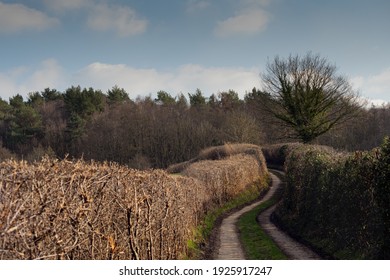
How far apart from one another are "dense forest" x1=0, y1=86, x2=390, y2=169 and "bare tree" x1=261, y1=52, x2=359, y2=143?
16.6 m

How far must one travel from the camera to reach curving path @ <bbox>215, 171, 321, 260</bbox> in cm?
1688

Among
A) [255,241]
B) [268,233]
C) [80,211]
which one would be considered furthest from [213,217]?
[80,211]

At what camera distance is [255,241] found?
20266mm

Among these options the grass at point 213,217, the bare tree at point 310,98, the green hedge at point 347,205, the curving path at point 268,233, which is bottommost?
the curving path at point 268,233

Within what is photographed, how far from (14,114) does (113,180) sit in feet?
217

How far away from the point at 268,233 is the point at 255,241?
2.38m

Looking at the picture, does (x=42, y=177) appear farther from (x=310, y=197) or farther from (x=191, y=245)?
(x=310, y=197)

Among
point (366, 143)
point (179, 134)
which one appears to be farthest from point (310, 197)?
point (179, 134)

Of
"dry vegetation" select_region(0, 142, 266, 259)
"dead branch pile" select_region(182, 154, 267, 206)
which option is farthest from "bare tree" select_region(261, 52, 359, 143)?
"dry vegetation" select_region(0, 142, 266, 259)

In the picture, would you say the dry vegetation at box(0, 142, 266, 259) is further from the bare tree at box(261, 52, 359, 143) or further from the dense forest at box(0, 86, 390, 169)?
the dense forest at box(0, 86, 390, 169)

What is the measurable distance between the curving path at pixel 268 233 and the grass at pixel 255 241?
288 millimetres

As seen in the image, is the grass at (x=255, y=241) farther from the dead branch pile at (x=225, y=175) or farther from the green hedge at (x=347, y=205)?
the dead branch pile at (x=225, y=175)

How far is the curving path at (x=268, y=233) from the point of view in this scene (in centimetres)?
1688

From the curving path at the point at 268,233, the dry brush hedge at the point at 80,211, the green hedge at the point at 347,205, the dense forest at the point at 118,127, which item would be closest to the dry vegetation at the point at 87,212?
the dry brush hedge at the point at 80,211
